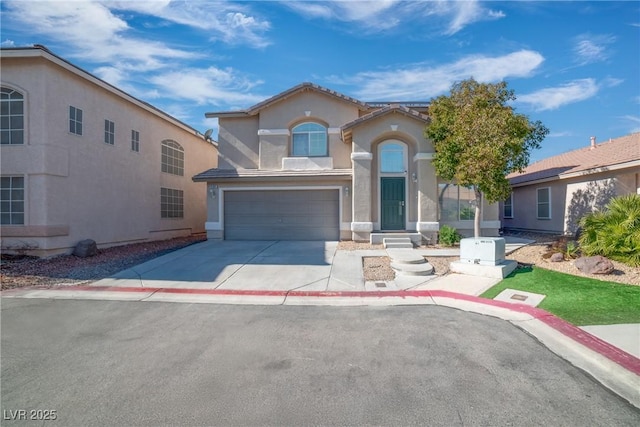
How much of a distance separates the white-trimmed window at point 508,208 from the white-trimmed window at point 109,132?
21.5 metres

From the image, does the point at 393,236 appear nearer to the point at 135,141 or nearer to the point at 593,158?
the point at 593,158

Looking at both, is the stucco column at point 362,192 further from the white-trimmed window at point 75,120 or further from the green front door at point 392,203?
the white-trimmed window at point 75,120

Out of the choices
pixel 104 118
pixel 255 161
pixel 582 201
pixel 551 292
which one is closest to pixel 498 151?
pixel 551 292

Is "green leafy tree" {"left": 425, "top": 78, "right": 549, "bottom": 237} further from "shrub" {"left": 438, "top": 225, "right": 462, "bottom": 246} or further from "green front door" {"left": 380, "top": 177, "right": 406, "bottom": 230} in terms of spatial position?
"green front door" {"left": 380, "top": 177, "right": 406, "bottom": 230}

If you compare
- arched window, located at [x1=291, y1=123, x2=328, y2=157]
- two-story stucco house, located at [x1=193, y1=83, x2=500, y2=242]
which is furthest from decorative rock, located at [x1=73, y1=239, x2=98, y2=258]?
arched window, located at [x1=291, y1=123, x2=328, y2=157]

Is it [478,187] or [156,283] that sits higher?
[478,187]

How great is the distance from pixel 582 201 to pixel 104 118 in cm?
2132

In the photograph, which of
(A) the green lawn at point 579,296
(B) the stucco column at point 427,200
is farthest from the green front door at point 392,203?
(A) the green lawn at point 579,296

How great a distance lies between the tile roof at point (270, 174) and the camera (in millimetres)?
15094

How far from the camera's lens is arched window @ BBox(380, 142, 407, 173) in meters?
15.0

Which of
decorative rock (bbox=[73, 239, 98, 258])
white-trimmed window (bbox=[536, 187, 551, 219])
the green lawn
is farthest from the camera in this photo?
white-trimmed window (bbox=[536, 187, 551, 219])

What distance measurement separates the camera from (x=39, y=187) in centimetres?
1143

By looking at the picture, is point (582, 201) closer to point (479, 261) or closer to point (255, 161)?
point (479, 261)

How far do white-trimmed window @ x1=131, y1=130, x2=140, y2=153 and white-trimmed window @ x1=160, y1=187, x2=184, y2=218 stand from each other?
258cm
